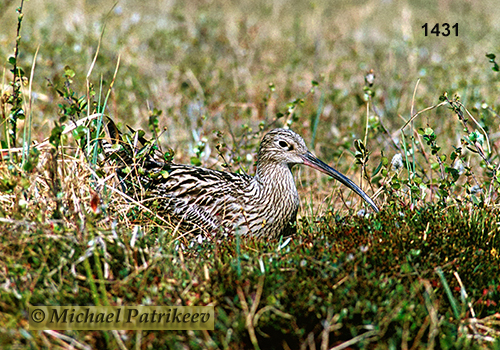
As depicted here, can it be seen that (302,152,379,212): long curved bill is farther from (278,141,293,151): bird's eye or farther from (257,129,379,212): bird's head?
A: (278,141,293,151): bird's eye

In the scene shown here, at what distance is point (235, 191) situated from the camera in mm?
5379

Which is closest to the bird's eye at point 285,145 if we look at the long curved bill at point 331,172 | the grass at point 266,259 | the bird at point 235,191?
the bird at point 235,191

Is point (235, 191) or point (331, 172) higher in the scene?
point (331, 172)

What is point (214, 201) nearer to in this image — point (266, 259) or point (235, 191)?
point (235, 191)

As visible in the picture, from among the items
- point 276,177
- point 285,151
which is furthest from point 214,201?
point 285,151

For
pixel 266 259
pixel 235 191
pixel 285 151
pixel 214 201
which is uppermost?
pixel 285 151

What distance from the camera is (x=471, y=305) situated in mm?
3527

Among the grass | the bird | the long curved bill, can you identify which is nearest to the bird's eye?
the bird

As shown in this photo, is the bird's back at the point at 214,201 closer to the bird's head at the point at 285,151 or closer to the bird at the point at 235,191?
the bird at the point at 235,191

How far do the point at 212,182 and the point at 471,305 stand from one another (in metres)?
2.58

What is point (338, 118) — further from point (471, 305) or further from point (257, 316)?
point (257, 316)

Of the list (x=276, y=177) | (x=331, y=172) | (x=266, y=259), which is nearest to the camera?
(x=266, y=259)

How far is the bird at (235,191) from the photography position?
5.21 m

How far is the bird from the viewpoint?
5207 mm
